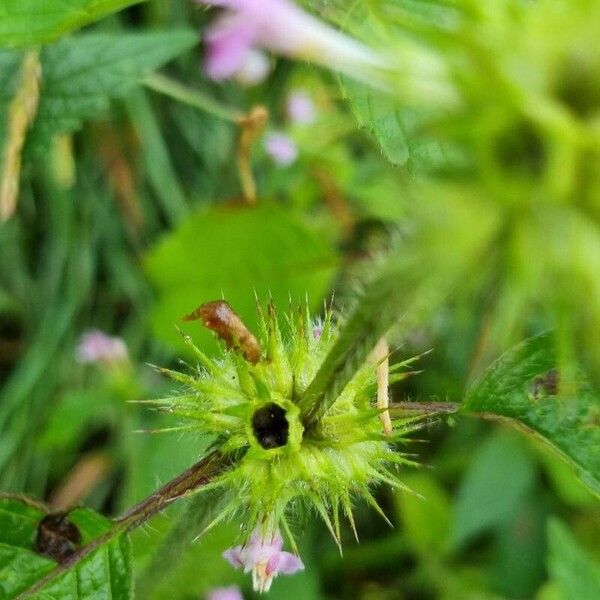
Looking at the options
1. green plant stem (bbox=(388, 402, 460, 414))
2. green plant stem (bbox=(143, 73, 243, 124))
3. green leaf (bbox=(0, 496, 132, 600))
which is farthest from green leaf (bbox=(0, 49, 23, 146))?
green plant stem (bbox=(388, 402, 460, 414))

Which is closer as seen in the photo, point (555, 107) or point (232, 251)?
point (555, 107)

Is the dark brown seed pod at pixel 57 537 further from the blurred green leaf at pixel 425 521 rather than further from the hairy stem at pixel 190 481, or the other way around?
the blurred green leaf at pixel 425 521

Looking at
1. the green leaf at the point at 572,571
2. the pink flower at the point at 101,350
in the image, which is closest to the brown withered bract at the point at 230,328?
the green leaf at the point at 572,571

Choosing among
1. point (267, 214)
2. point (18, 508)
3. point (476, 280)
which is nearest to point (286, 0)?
point (476, 280)

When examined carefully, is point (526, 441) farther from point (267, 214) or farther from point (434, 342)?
point (267, 214)

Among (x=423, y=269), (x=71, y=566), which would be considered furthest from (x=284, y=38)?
(x=71, y=566)
